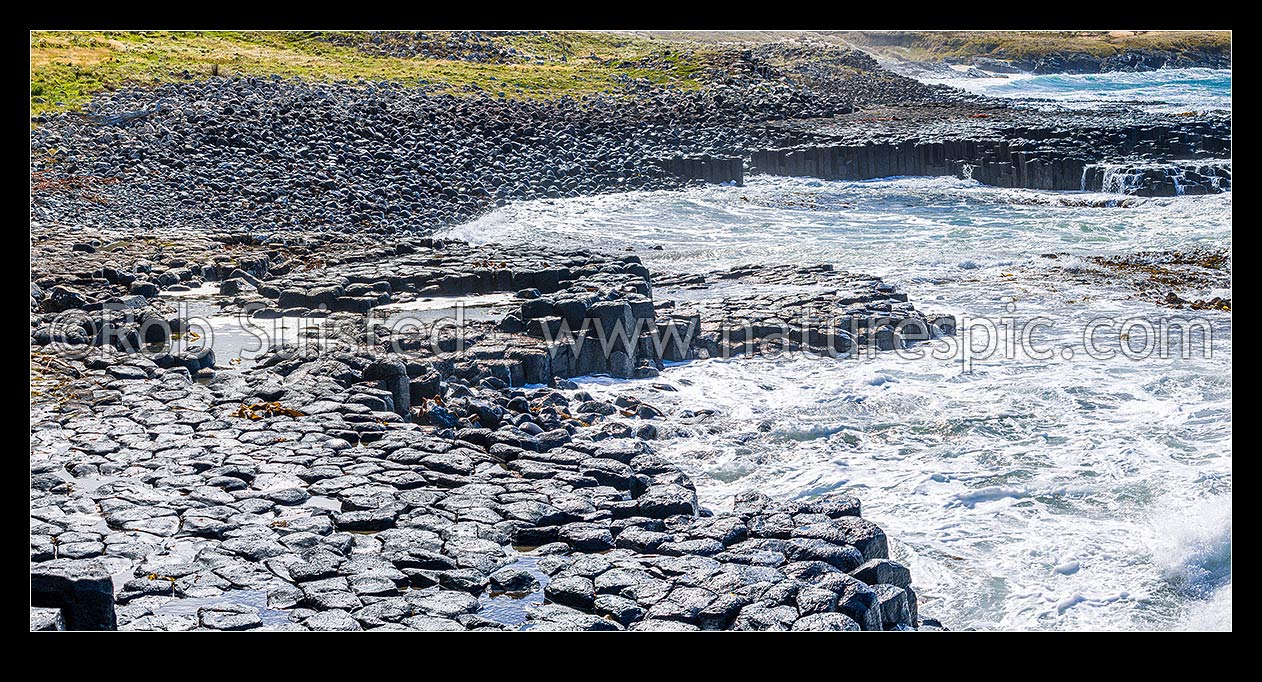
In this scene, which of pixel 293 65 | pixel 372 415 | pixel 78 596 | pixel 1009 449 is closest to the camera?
pixel 78 596

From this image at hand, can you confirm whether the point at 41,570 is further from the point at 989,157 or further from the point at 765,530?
the point at 989,157

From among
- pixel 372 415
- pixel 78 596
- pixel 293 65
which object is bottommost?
pixel 78 596

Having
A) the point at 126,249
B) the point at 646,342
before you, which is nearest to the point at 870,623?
Answer: the point at 646,342

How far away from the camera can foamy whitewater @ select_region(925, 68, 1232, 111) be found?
56.0 meters

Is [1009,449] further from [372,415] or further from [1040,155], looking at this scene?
[1040,155]

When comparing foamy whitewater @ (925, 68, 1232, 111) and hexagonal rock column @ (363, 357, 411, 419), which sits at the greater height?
foamy whitewater @ (925, 68, 1232, 111)

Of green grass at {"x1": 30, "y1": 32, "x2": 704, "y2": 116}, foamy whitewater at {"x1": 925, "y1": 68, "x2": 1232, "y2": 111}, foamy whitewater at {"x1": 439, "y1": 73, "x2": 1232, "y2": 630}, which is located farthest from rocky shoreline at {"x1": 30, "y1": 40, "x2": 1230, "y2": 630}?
foamy whitewater at {"x1": 925, "y1": 68, "x2": 1232, "y2": 111}

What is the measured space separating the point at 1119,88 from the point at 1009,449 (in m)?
67.2

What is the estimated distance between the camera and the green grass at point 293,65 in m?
36.2

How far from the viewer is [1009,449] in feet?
36.4

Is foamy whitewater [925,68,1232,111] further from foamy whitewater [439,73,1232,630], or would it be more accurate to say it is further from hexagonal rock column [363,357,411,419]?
hexagonal rock column [363,357,411,419]

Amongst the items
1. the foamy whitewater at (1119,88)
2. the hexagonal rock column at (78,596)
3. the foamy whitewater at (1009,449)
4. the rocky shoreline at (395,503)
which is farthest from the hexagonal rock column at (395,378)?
the foamy whitewater at (1119,88)

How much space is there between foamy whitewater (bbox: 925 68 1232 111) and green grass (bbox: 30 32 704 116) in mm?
19612

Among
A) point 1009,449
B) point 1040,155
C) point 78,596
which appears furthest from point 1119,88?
point 78,596
